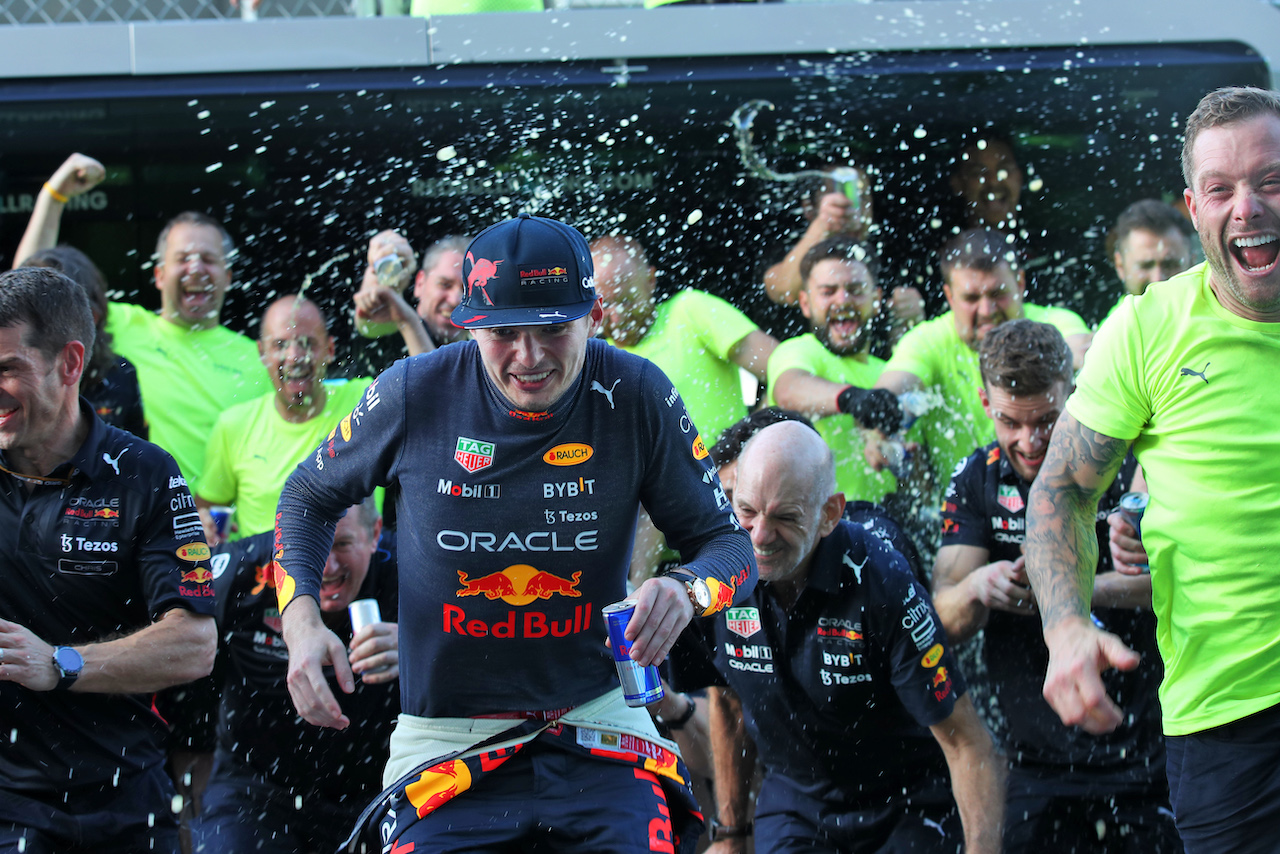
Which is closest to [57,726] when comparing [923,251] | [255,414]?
[255,414]

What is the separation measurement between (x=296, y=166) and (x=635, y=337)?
1783 millimetres

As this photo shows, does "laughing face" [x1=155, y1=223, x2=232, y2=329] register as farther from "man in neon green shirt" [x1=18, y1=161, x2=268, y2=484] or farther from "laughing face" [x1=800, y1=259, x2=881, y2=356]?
"laughing face" [x1=800, y1=259, x2=881, y2=356]

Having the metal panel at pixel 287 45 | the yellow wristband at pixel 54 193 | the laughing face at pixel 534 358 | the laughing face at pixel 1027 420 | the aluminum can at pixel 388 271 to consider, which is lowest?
the laughing face at pixel 1027 420

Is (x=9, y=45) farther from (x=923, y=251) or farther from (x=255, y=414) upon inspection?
(x=923, y=251)

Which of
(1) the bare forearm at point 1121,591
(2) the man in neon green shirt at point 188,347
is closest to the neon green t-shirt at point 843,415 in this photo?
(1) the bare forearm at point 1121,591

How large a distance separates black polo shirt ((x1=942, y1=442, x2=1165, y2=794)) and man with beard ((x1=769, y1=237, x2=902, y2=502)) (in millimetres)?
647

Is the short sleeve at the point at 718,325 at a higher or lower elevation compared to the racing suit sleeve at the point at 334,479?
higher

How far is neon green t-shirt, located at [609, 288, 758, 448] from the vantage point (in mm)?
5324

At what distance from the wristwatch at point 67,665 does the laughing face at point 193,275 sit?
2676mm

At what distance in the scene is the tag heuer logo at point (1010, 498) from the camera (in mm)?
4234

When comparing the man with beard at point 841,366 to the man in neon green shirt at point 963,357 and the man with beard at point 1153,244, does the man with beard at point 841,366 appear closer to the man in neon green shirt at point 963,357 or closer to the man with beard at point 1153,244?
the man in neon green shirt at point 963,357

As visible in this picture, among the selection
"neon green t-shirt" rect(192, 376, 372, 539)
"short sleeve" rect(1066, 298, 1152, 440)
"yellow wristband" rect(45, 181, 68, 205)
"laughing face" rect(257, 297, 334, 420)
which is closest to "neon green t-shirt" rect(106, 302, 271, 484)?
"neon green t-shirt" rect(192, 376, 372, 539)

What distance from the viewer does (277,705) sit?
430 centimetres

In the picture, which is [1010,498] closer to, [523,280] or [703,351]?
[703,351]
